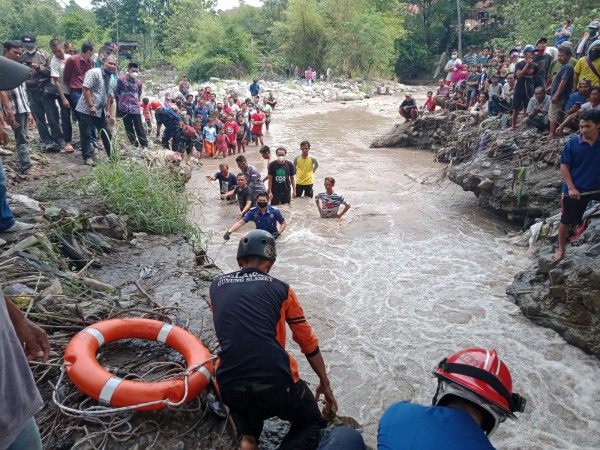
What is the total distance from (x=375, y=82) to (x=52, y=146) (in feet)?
102

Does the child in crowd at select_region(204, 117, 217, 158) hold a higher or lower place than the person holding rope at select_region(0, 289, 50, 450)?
lower

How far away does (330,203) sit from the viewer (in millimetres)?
8773

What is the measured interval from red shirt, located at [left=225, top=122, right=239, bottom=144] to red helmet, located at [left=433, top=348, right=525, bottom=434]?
14.1 m

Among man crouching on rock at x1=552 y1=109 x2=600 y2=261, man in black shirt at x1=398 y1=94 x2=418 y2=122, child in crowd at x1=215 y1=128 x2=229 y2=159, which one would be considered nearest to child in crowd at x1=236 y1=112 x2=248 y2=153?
child in crowd at x1=215 y1=128 x2=229 y2=159

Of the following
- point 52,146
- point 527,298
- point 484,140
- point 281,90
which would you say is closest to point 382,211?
point 484,140

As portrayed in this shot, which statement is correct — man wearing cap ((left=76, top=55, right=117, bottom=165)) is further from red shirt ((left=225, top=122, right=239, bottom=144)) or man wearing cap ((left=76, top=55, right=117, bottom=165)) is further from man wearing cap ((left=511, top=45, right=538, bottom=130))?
red shirt ((left=225, top=122, right=239, bottom=144))

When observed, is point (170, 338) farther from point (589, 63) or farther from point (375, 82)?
point (375, 82)

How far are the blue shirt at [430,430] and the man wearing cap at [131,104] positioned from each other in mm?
7800

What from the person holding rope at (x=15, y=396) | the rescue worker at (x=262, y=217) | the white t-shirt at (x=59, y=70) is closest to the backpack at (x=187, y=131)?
the white t-shirt at (x=59, y=70)

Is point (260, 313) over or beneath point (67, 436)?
over

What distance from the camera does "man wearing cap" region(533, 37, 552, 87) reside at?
29.4ft

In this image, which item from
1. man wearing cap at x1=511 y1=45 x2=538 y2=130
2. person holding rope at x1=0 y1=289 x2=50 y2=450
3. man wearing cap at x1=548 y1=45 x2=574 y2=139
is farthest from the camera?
man wearing cap at x1=511 y1=45 x2=538 y2=130

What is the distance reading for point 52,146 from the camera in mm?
7492

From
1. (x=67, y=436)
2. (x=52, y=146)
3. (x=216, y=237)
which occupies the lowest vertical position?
(x=216, y=237)
